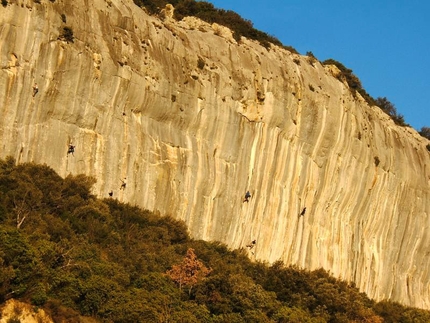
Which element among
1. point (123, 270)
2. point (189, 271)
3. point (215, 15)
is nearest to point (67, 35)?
point (123, 270)

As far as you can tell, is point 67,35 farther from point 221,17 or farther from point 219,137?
point 221,17

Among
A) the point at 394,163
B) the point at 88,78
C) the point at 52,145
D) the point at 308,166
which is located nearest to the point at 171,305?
the point at 52,145

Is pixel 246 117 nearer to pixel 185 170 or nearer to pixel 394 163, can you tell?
pixel 185 170

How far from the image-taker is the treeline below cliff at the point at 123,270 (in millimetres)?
34688

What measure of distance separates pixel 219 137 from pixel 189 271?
989cm

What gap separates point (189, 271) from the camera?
42.6m

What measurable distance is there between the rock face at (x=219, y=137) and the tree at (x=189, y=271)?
13.1 feet

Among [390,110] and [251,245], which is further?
[390,110]

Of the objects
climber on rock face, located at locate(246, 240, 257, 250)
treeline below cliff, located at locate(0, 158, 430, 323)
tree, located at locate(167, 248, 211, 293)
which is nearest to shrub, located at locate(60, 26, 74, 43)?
treeline below cliff, located at locate(0, 158, 430, 323)

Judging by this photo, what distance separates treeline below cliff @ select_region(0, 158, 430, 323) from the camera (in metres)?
34.7

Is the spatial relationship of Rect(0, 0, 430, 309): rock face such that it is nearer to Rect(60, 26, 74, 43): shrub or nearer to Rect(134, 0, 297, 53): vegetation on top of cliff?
Rect(60, 26, 74, 43): shrub

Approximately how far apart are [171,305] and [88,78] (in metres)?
12.6

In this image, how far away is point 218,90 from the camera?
50406mm

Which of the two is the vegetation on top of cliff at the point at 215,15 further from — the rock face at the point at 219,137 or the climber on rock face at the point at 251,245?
the climber on rock face at the point at 251,245
